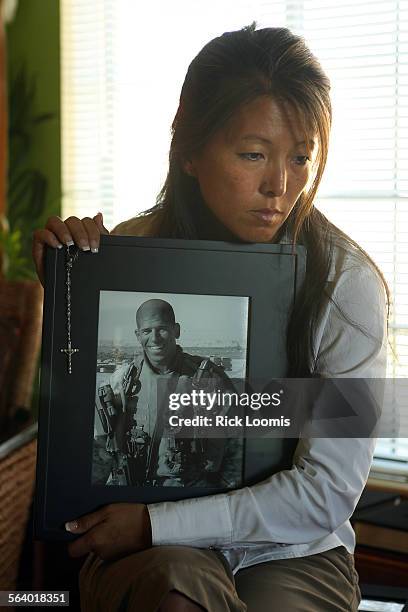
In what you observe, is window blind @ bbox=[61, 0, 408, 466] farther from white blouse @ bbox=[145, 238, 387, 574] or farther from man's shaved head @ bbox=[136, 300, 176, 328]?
man's shaved head @ bbox=[136, 300, 176, 328]

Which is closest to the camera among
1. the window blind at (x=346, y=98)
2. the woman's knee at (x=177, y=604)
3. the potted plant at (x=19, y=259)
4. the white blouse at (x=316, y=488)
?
the woman's knee at (x=177, y=604)

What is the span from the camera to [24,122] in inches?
69.9

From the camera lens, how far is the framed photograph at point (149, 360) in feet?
2.50

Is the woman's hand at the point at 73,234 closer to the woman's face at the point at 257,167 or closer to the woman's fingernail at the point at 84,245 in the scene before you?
the woman's fingernail at the point at 84,245

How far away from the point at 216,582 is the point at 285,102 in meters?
0.52

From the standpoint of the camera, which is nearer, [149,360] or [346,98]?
[149,360]

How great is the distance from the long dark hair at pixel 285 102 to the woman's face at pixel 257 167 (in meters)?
0.01

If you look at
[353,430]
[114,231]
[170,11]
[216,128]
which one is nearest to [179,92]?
[216,128]

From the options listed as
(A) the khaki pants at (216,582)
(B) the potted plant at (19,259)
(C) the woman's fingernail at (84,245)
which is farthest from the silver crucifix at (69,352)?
(B) the potted plant at (19,259)

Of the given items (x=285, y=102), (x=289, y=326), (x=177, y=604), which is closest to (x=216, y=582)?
(x=177, y=604)

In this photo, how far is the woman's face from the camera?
2.51ft

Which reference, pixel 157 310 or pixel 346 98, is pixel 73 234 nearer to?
pixel 157 310

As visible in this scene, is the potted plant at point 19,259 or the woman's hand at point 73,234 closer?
the woman's hand at point 73,234

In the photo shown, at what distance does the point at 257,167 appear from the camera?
30.5 inches
